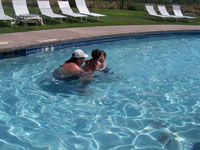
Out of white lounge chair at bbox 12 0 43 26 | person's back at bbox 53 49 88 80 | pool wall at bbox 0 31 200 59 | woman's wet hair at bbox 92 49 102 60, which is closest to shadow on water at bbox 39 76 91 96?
person's back at bbox 53 49 88 80

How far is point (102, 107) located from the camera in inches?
180

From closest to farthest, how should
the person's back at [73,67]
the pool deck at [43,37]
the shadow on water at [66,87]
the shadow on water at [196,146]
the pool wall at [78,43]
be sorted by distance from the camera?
the shadow on water at [196,146], the person's back at [73,67], the shadow on water at [66,87], the pool deck at [43,37], the pool wall at [78,43]

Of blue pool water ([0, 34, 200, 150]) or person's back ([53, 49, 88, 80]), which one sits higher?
person's back ([53, 49, 88, 80])

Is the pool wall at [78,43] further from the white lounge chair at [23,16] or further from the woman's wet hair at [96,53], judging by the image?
the woman's wet hair at [96,53]

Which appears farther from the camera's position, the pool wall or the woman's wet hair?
the pool wall

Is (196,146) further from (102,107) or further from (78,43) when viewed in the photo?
(78,43)

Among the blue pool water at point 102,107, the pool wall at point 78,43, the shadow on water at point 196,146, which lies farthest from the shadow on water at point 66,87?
the shadow on water at point 196,146

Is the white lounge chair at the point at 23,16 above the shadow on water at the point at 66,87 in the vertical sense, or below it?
above

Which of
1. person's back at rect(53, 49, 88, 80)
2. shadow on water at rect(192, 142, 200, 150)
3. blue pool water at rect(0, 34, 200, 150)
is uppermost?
person's back at rect(53, 49, 88, 80)

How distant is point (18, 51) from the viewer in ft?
22.7

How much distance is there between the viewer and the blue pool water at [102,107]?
360 cm

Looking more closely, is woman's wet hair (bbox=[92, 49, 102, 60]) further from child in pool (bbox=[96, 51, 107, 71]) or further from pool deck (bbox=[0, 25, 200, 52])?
pool deck (bbox=[0, 25, 200, 52])

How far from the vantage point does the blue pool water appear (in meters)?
3.60

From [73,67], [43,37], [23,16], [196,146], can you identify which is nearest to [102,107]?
[73,67]
